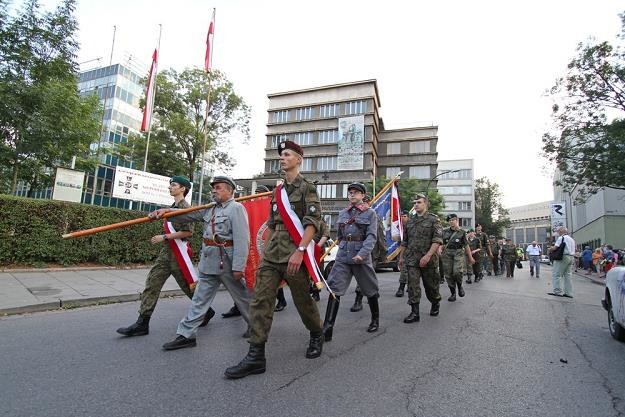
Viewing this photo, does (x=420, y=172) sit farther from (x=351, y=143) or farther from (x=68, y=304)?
(x=68, y=304)

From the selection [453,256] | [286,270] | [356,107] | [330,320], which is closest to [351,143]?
[356,107]

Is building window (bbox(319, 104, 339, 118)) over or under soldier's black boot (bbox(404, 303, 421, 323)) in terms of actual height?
over

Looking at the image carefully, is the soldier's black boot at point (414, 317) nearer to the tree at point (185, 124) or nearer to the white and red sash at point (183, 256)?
the white and red sash at point (183, 256)

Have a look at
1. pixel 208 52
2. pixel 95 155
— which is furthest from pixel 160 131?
pixel 208 52

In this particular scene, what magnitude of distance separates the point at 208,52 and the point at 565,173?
2180 centimetres

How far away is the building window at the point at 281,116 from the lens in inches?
2181

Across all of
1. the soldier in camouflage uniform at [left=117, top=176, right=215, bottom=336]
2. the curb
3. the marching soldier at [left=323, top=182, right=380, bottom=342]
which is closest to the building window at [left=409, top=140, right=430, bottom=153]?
the curb

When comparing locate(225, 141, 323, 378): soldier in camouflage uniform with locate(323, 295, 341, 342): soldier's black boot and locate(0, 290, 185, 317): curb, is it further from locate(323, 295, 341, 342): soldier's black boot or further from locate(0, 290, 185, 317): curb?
Answer: locate(0, 290, 185, 317): curb

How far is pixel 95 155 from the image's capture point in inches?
1031

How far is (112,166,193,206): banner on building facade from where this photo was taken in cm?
1588

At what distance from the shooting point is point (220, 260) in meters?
4.12

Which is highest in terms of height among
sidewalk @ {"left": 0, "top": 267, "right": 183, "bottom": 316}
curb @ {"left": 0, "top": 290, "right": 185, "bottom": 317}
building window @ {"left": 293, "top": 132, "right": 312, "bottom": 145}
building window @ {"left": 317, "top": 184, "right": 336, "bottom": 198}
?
building window @ {"left": 293, "top": 132, "right": 312, "bottom": 145}

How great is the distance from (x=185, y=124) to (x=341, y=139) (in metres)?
25.4

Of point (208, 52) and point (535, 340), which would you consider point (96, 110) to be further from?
point (535, 340)
